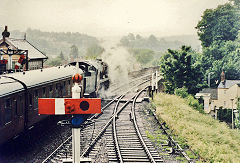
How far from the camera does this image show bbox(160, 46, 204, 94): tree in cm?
1273

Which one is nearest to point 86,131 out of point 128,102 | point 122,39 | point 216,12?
point 128,102

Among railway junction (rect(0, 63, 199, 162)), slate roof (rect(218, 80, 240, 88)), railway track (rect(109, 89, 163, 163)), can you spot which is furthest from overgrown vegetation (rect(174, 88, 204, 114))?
railway track (rect(109, 89, 163, 163))

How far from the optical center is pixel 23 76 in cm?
721

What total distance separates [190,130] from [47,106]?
653 cm

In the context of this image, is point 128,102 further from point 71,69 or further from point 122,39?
point 122,39

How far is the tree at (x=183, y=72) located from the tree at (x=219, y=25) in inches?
73.7

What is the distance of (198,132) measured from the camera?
27.5 feet

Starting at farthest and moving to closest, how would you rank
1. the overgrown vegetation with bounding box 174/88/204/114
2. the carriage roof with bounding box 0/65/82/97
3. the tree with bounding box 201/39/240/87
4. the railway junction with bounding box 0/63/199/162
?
the tree with bounding box 201/39/240/87, the overgrown vegetation with bounding box 174/88/204/114, the railway junction with bounding box 0/63/199/162, the carriage roof with bounding box 0/65/82/97

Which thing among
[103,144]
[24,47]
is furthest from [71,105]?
[24,47]

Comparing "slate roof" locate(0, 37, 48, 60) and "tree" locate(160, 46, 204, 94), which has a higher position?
"slate roof" locate(0, 37, 48, 60)

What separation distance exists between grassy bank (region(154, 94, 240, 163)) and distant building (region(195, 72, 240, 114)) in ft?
3.47

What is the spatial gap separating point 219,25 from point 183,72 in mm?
3498

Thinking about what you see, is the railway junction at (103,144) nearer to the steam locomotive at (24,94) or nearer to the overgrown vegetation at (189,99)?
the steam locomotive at (24,94)

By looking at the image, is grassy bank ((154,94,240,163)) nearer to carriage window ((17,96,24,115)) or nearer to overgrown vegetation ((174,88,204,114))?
overgrown vegetation ((174,88,204,114))
